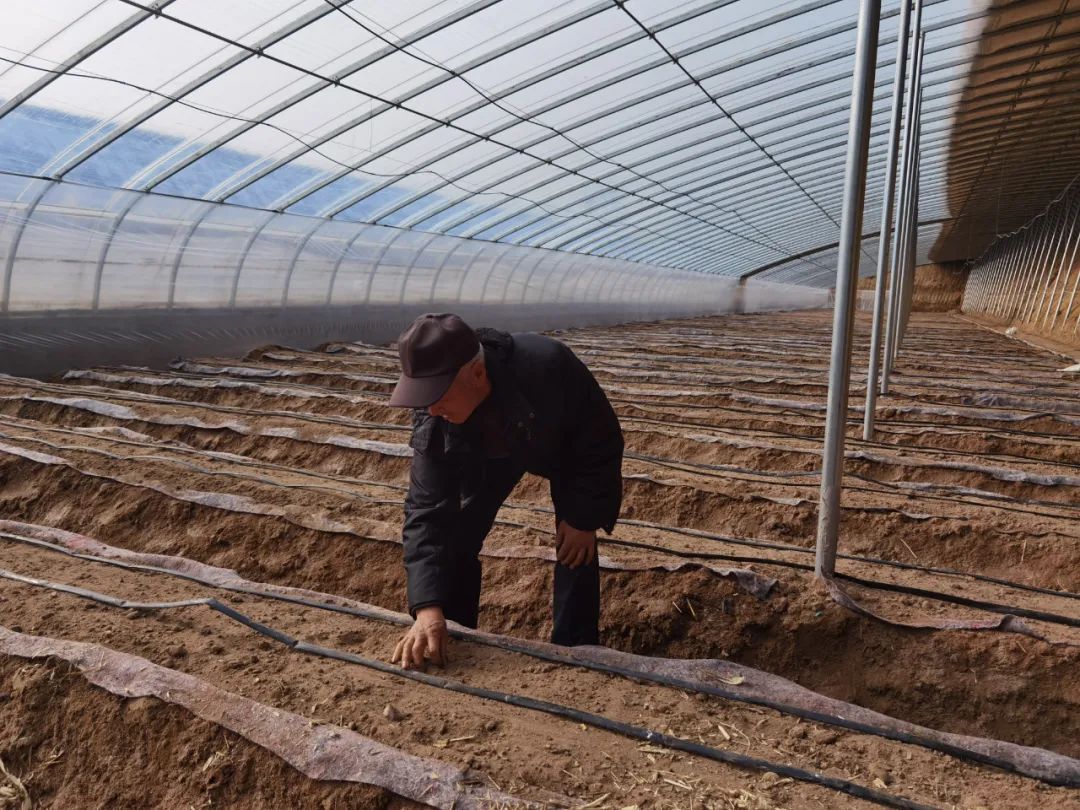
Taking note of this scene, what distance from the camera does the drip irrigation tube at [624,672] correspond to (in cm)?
255

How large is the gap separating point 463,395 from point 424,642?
0.95 meters

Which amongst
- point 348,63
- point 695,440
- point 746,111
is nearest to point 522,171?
point 746,111

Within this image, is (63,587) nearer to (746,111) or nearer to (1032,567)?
(1032,567)

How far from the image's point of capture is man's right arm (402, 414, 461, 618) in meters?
2.78

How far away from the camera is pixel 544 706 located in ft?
8.90

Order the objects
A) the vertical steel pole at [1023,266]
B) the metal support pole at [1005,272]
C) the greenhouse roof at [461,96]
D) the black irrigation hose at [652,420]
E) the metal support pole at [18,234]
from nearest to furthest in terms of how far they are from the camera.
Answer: the black irrigation hose at [652,420], the greenhouse roof at [461,96], the metal support pole at [18,234], the vertical steel pole at [1023,266], the metal support pole at [1005,272]

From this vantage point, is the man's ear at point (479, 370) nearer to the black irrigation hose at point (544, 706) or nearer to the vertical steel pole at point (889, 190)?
the black irrigation hose at point (544, 706)

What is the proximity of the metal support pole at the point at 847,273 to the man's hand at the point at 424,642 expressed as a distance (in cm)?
201

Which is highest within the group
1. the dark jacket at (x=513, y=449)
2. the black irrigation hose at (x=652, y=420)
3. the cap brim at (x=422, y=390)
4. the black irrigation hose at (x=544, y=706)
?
the cap brim at (x=422, y=390)

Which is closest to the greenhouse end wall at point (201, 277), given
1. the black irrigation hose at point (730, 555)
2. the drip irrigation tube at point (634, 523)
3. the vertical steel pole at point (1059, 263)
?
the drip irrigation tube at point (634, 523)

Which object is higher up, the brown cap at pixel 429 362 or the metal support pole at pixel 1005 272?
the metal support pole at pixel 1005 272

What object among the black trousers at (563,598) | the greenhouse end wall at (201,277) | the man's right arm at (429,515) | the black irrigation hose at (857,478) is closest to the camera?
the man's right arm at (429,515)

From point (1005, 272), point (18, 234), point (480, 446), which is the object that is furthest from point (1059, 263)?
point (480, 446)

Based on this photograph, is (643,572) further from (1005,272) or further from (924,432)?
(1005,272)
